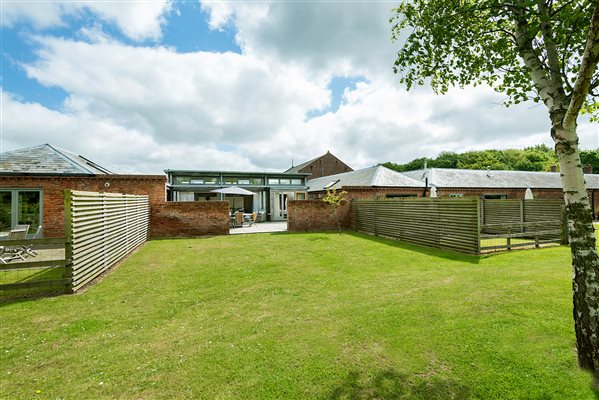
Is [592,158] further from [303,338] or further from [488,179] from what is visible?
[303,338]

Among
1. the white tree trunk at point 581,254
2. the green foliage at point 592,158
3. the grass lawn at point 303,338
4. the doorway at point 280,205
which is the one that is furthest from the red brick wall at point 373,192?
the green foliage at point 592,158

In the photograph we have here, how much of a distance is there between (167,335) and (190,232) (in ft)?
42.6

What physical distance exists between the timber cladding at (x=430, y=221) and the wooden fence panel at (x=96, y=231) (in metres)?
11.4

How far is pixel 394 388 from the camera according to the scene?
2908mm

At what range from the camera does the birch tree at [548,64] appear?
3059 mm

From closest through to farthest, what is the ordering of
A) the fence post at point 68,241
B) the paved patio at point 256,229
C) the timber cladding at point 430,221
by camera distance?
the fence post at point 68,241
the timber cladding at point 430,221
the paved patio at point 256,229

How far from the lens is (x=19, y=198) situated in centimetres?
1354

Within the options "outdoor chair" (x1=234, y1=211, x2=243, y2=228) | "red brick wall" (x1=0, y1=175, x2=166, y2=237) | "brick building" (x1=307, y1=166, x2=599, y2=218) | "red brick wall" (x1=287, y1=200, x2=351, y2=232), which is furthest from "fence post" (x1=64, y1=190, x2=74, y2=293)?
"brick building" (x1=307, y1=166, x2=599, y2=218)

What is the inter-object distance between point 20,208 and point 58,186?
179 cm

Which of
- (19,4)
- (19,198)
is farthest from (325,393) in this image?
(19,198)

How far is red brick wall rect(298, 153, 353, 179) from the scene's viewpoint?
50.3 meters

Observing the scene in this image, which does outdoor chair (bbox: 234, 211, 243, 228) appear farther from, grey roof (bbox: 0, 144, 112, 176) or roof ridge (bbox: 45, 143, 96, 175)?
roof ridge (bbox: 45, 143, 96, 175)

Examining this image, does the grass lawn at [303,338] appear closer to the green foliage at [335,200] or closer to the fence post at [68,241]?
the fence post at [68,241]

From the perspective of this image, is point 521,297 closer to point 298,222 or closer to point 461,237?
point 461,237
